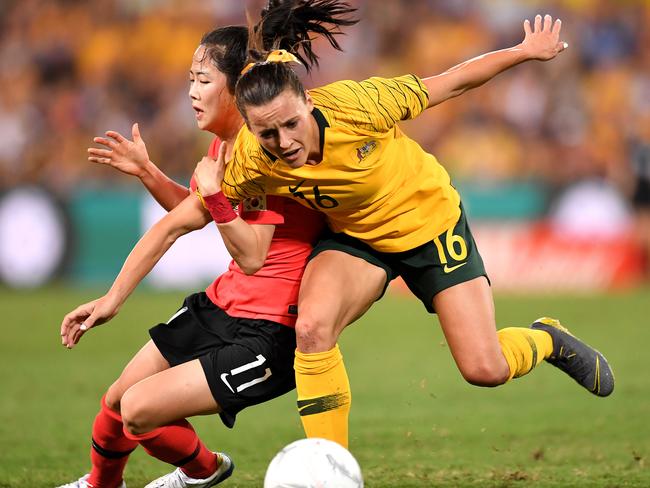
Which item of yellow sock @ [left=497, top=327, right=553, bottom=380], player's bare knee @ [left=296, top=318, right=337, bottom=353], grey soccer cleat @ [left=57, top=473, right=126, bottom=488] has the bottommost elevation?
grey soccer cleat @ [left=57, top=473, right=126, bottom=488]

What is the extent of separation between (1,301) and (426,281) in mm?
9158

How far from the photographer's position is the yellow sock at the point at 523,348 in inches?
212

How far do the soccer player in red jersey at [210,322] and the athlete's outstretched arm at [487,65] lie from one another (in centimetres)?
71

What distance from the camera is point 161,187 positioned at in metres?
5.47

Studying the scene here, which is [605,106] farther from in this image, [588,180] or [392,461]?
[392,461]

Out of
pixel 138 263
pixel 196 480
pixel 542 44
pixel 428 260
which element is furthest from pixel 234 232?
pixel 542 44

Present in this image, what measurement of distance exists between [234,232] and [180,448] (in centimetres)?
112

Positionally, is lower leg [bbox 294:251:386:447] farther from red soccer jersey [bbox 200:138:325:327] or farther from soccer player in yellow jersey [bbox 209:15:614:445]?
red soccer jersey [bbox 200:138:325:327]

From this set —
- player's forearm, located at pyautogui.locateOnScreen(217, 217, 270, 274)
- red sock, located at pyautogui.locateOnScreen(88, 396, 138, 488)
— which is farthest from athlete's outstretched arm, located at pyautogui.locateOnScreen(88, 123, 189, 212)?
red sock, located at pyautogui.locateOnScreen(88, 396, 138, 488)

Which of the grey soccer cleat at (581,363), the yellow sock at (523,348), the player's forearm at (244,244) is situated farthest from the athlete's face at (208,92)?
the grey soccer cleat at (581,363)

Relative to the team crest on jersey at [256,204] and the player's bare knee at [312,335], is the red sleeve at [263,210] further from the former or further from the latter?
the player's bare knee at [312,335]

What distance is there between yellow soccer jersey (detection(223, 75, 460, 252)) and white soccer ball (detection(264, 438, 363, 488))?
115 cm

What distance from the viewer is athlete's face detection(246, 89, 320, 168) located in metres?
4.53

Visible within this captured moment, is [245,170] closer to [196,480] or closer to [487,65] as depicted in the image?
[487,65]
